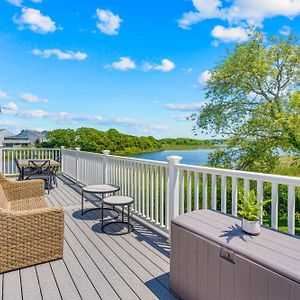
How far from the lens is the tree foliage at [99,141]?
32.0 metres

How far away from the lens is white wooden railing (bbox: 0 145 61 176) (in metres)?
9.52

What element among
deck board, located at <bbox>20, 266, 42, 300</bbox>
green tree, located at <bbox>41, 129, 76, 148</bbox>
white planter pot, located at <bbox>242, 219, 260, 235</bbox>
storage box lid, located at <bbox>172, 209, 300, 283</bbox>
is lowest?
deck board, located at <bbox>20, 266, 42, 300</bbox>

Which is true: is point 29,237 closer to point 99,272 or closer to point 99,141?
point 99,272

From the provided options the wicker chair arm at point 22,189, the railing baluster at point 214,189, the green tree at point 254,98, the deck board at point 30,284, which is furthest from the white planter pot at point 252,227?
the green tree at point 254,98

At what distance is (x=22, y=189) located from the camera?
404cm

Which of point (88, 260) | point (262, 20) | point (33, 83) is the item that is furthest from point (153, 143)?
point (88, 260)

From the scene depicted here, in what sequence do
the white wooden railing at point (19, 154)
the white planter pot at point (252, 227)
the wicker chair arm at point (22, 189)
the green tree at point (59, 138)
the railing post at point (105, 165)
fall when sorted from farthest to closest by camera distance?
the green tree at point (59, 138) < the white wooden railing at point (19, 154) < the railing post at point (105, 165) < the wicker chair arm at point (22, 189) < the white planter pot at point (252, 227)

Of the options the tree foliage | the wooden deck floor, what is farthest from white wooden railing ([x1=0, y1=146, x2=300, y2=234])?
the tree foliage

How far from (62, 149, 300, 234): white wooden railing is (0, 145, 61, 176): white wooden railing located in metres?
4.50

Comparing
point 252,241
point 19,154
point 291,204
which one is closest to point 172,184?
point 291,204

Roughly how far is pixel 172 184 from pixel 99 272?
52.7 inches

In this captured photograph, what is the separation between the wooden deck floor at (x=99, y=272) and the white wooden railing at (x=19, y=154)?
23.0ft

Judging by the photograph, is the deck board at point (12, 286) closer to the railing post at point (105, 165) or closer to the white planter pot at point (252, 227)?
the white planter pot at point (252, 227)

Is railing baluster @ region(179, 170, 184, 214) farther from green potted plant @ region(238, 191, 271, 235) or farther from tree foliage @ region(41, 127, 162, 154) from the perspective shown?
tree foliage @ region(41, 127, 162, 154)
